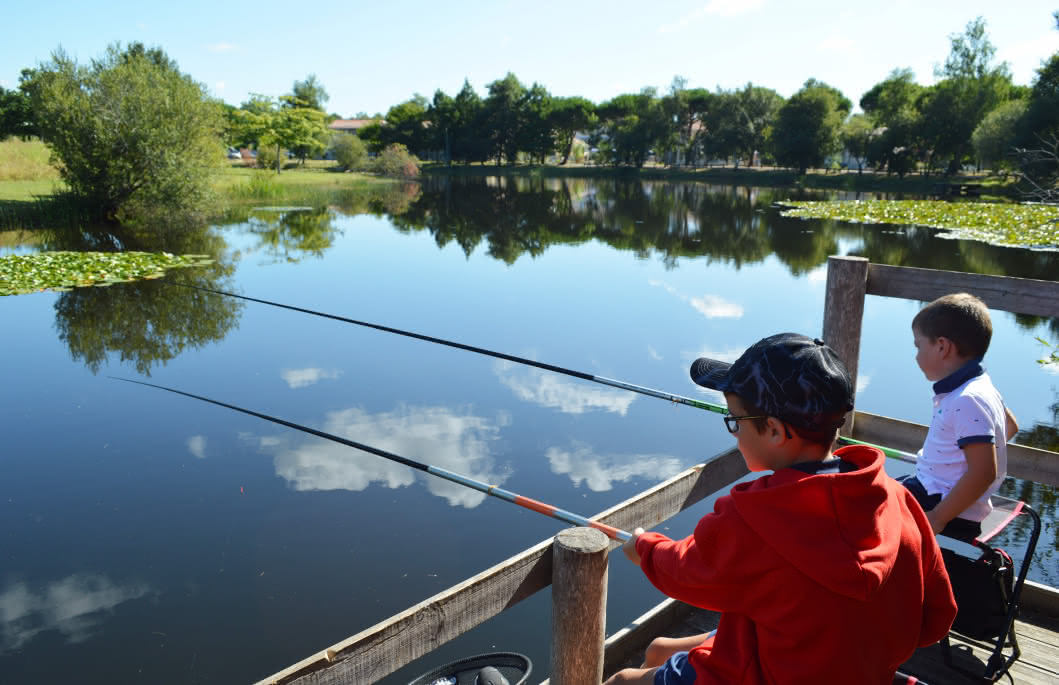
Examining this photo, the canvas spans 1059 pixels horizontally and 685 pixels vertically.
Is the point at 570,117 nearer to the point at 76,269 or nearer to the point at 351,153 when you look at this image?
the point at 351,153

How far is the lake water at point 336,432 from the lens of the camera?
4516 millimetres

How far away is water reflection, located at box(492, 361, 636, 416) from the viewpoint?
814 cm

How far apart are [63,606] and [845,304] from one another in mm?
4800

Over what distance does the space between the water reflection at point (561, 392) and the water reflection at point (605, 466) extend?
3.82 ft

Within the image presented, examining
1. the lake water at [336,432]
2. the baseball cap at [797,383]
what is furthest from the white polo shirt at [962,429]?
the lake water at [336,432]

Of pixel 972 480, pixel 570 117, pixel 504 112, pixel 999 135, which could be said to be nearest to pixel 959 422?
pixel 972 480

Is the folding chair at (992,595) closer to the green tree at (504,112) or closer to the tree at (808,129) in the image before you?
the tree at (808,129)

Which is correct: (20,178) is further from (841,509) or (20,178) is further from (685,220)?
(841,509)

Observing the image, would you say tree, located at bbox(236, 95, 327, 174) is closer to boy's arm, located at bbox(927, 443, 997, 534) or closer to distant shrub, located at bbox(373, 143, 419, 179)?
distant shrub, located at bbox(373, 143, 419, 179)

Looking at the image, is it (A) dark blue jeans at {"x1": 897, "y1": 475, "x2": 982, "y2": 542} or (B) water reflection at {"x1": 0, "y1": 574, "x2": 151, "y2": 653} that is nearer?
(A) dark blue jeans at {"x1": 897, "y1": 475, "x2": 982, "y2": 542}

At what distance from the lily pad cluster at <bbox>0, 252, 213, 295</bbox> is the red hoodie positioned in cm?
1513

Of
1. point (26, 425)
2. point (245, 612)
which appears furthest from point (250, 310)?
point (245, 612)

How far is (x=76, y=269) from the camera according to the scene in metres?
14.4

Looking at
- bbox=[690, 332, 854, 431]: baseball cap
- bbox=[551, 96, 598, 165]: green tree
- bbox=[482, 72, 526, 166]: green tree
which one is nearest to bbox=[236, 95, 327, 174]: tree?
bbox=[482, 72, 526, 166]: green tree
